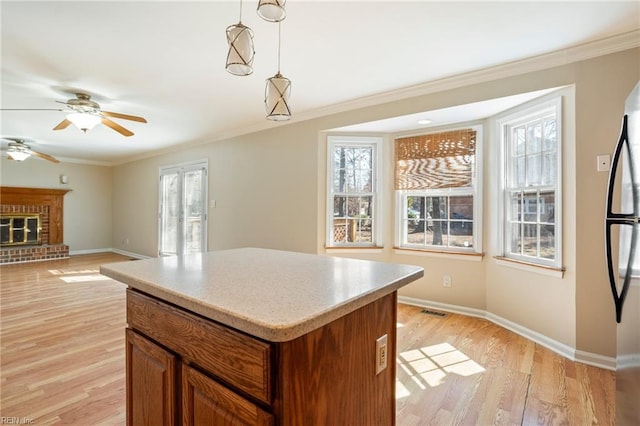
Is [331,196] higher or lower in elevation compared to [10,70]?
lower

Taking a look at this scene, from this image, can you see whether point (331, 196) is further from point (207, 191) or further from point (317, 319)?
point (317, 319)

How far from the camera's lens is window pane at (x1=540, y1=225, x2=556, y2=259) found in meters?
2.71

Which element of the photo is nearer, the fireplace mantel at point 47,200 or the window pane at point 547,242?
the window pane at point 547,242

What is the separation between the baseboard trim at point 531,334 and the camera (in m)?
2.32

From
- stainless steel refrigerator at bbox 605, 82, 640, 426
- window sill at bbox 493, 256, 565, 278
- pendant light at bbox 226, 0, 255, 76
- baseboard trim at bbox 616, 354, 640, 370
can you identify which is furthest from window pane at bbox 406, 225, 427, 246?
pendant light at bbox 226, 0, 255, 76

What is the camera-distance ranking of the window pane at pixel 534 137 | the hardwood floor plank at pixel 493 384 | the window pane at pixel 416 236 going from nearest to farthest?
1. the hardwood floor plank at pixel 493 384
2. the window pane at pixel 534 137
3. the window pane at pixel 416 236

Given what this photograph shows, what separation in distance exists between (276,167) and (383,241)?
179cm

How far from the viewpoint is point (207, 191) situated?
5449mm

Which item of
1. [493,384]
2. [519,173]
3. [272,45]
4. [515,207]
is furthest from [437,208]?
[272,45]

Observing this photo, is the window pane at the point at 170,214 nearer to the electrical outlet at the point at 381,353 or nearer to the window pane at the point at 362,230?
the window pane at the point at 362,230

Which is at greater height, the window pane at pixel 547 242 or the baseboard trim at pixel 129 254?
the window pane at pixel 547 242

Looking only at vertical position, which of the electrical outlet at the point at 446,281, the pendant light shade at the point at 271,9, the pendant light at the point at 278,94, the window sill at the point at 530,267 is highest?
the pendant light shade at the point at 271,9

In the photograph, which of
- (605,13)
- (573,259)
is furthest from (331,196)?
(605,13)

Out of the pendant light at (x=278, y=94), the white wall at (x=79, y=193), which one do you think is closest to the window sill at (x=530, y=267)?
the pendant light at (x=278, y=94)
